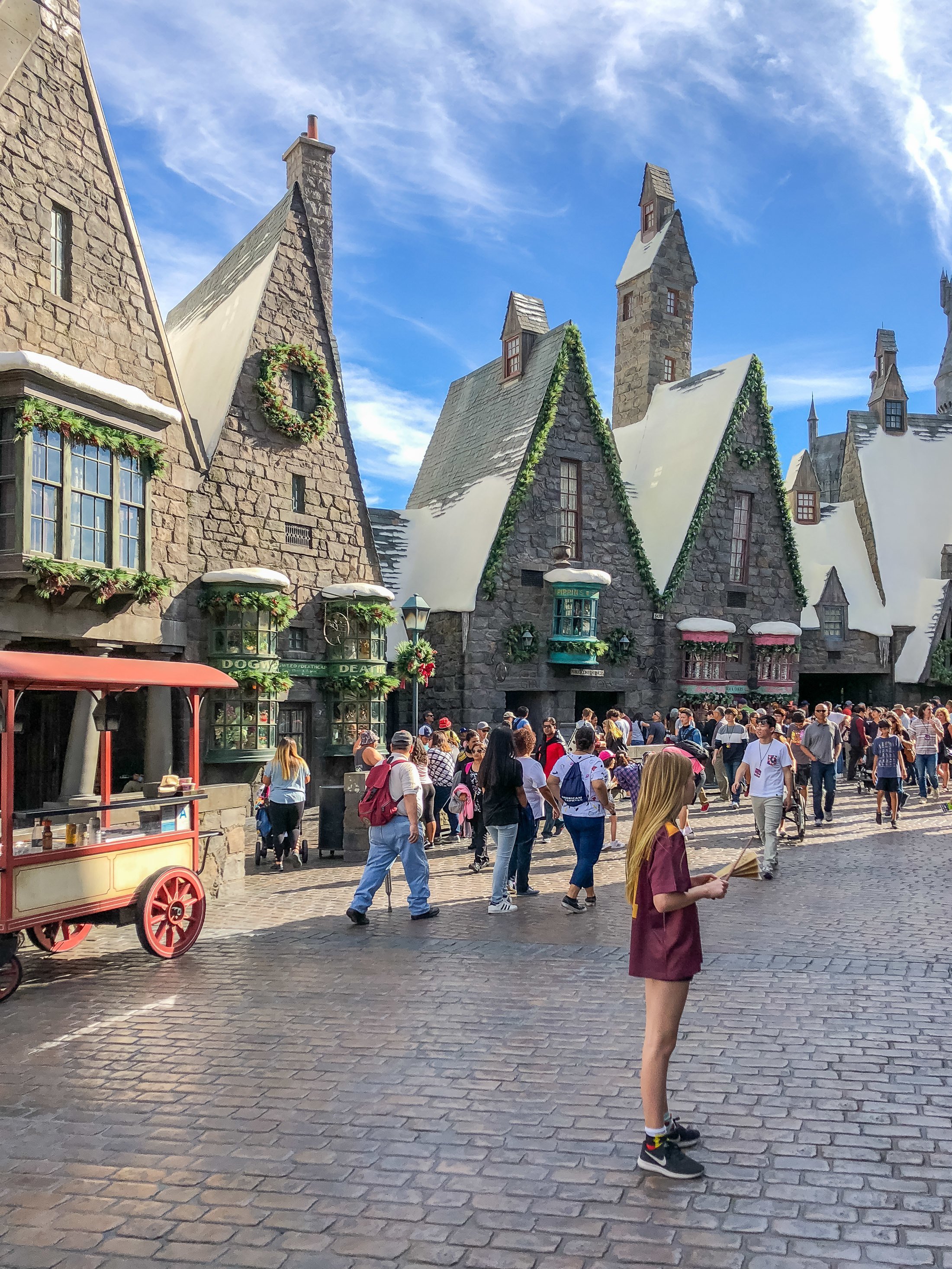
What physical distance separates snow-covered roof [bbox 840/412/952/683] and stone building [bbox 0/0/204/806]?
23.6m

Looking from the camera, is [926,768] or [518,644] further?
[518,644]

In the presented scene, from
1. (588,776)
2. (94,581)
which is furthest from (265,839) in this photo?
(588,776)

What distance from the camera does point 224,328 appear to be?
21.2m

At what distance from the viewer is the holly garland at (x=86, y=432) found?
1385cm

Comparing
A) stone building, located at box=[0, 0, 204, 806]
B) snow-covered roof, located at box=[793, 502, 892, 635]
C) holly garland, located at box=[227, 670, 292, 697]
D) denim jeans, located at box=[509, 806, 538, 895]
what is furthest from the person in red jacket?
snow-covered roof, located at box=[793, 502, 892, 635]

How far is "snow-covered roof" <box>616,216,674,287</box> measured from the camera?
114 feet

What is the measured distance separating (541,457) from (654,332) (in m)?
11.2

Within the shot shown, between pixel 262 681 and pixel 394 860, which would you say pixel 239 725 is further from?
pixel 394 860

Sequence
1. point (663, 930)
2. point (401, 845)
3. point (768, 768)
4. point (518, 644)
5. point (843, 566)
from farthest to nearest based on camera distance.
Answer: point (843, 566), point (518, 644), point (768, 768), point (401, 845), point (663, 930)

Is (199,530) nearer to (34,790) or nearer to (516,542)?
(34,790)

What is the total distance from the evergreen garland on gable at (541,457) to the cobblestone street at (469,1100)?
51.4ft

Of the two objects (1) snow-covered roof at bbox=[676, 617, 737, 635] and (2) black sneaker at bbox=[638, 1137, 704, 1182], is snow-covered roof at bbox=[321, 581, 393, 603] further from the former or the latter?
(2) black sneaker at bbox=[638, 1137, 704, 1182]

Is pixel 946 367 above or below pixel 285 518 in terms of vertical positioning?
above

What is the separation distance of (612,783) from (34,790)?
924 cm
